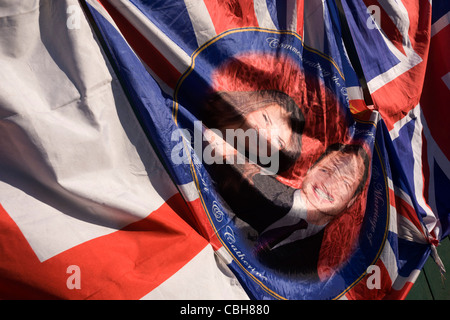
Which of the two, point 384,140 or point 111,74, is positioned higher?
point 111,74

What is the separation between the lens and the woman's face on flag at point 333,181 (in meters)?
1.60

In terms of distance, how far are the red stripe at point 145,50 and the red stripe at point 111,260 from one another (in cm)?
41

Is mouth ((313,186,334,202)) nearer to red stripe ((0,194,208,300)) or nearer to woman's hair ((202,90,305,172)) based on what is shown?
woman's hair ((202,90,305,172))

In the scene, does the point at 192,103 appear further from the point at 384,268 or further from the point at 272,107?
the point at 384,268

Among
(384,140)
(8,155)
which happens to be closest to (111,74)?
(8,155)

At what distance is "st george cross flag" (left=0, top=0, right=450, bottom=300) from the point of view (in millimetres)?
1163

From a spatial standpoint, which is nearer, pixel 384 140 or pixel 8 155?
pixel 8 155

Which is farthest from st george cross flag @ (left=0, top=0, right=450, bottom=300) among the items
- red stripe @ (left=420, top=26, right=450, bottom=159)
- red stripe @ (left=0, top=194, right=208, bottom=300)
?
red stripe @ (left=420, top=26, right=450, bottom=159)

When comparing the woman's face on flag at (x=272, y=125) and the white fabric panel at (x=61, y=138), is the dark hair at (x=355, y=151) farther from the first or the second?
the white fabric panel at (x=61, y=138)

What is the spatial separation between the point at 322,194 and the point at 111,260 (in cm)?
85

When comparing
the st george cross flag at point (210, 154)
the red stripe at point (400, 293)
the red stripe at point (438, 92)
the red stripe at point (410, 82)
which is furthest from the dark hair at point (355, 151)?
the red stripe at point (438, 92)

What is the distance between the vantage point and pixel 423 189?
1964mm

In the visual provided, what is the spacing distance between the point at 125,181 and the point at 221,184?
329mm
